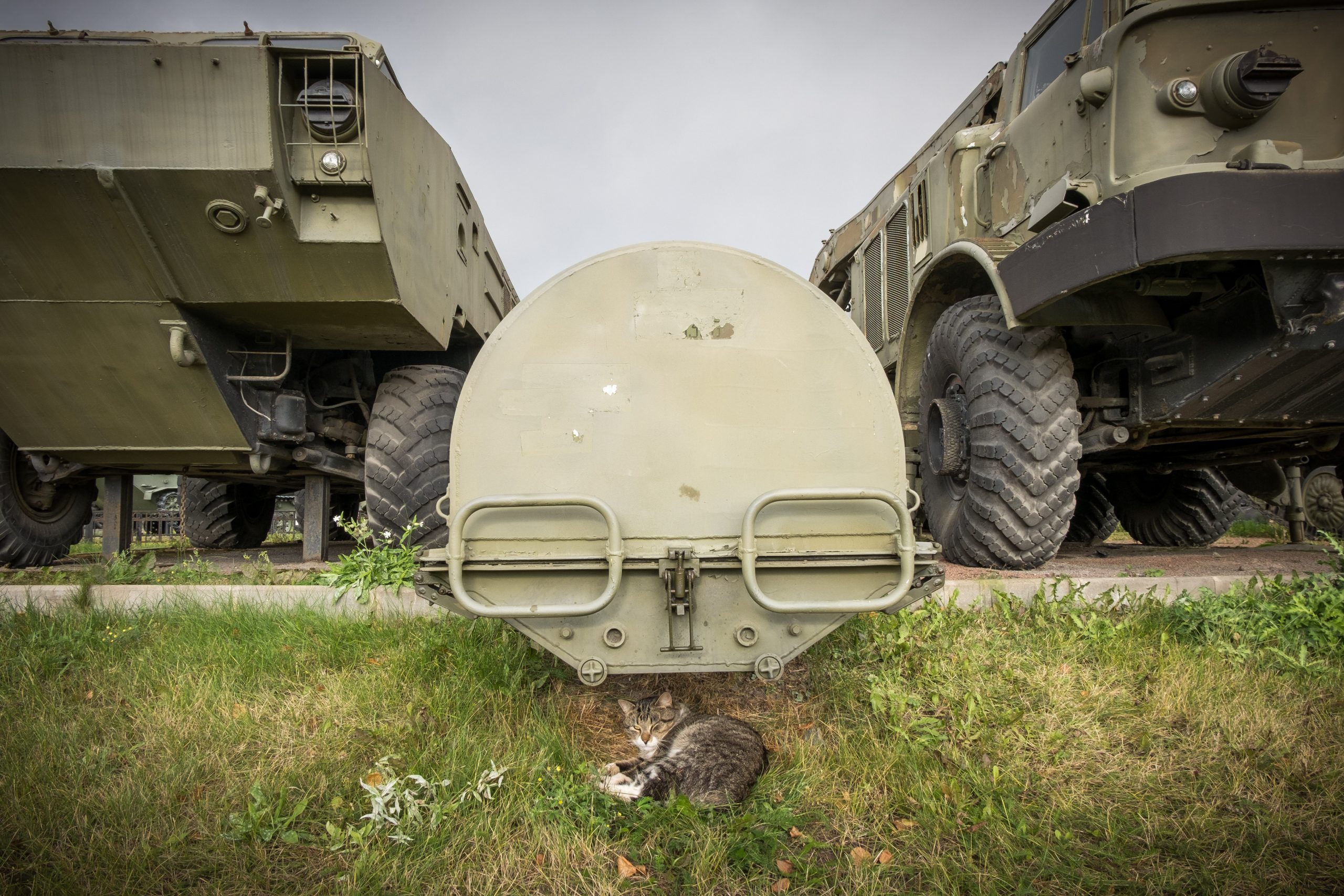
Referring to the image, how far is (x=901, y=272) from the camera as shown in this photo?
5.41m

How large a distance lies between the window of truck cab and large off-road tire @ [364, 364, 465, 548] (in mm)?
3238

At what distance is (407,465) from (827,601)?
2.38m

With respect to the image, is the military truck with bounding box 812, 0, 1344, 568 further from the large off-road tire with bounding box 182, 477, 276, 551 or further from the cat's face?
the large off-road tire with bounding box 182, 477, 276, 551

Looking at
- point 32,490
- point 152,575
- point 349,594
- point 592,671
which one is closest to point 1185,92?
point 592,671

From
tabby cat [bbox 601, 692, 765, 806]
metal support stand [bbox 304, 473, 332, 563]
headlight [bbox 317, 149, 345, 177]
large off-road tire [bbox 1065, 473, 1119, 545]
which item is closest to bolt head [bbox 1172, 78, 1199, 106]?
tabby cat [bbox 601, 692, 765, 806]

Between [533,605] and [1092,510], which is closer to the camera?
[533,605]

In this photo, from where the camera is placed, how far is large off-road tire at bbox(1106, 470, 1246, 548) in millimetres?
5426

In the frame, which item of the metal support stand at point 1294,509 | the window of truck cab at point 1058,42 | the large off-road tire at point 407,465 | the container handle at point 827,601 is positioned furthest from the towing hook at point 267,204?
the metal support stand at point 1294,509

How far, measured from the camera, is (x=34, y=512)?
450 cm

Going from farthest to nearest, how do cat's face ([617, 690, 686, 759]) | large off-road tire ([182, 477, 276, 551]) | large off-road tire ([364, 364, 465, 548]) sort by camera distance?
large off-road tire ([182, 477, 276, 551])
large off-road tire ([364, 364, 465, 548])
cat's face ([617, 690, 686, 759])

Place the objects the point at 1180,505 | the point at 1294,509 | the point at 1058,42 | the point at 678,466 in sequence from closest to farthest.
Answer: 1. the point at 678,466
2. the point at 1058,42
3. the point at 1180,505
4. the point at 1294,509

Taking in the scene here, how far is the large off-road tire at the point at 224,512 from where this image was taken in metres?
6.60

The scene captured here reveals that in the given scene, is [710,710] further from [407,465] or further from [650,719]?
[407,465]

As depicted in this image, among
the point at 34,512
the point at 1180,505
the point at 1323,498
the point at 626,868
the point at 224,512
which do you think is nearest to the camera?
the point at 626,868
